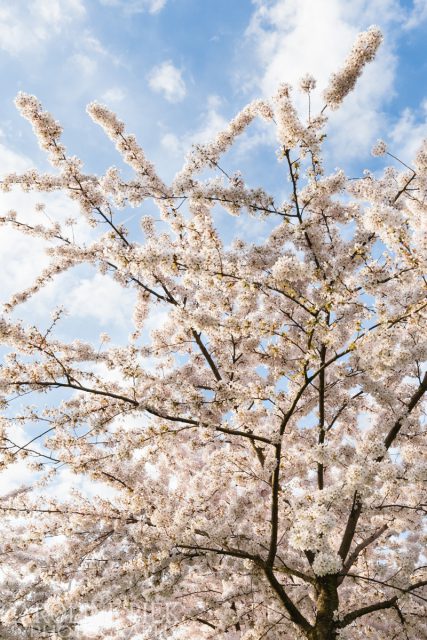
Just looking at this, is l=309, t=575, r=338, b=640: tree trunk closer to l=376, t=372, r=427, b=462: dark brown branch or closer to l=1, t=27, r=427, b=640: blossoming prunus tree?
l=1, t=27, r=427, b=640: blossoming prunus tree

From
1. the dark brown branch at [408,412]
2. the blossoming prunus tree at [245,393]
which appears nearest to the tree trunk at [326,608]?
the blossoming prunus tree at [245,393]

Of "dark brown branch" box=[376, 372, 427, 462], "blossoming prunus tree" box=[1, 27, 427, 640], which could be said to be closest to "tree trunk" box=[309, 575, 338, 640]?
"blossoming prunus tree" box=[1, 27, 427, 640]

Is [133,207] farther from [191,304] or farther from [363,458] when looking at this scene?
[363,458]

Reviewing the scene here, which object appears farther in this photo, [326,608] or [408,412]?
[408,412]

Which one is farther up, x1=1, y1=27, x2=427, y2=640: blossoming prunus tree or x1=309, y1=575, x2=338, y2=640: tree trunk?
x1=1, y1=27, x2=427, y2=640: blossoming prunus tree

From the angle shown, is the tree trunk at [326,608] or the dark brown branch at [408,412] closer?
the tree trunk at [326,608]

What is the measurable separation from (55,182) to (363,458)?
719cm

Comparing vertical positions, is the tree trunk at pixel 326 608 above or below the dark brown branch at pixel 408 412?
below

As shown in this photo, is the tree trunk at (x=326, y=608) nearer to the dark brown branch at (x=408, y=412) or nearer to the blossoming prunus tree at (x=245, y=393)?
the blossoming prunus tree at (x=245, y=393)

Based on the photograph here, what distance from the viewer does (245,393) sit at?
6961mm

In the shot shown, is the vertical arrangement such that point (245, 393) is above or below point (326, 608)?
above

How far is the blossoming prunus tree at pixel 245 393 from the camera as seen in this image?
6367mm

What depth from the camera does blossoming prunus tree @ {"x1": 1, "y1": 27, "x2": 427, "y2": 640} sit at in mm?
6367

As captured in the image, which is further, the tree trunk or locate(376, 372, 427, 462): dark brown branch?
locate(376, 372, 427, 462): dark brown branch
